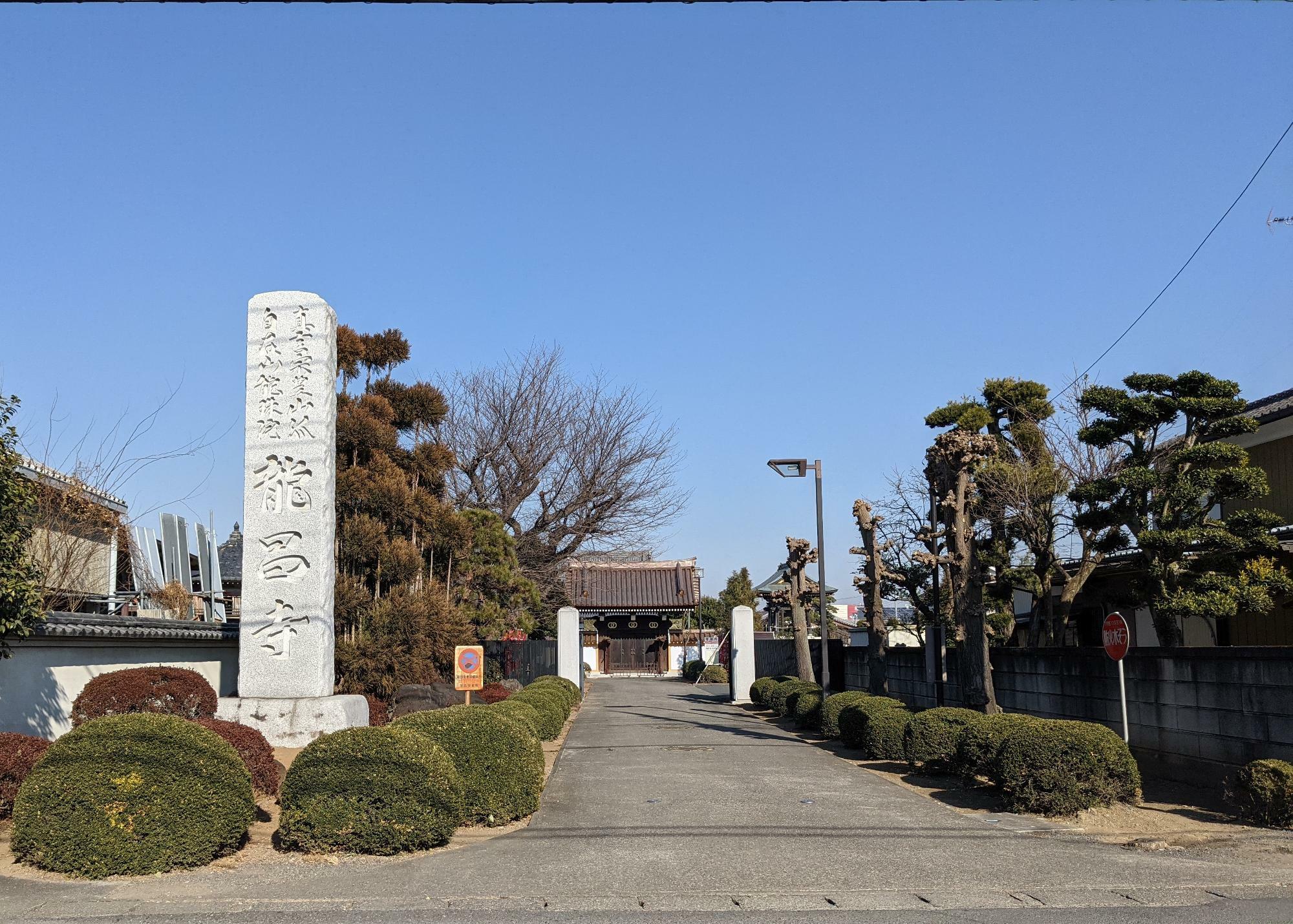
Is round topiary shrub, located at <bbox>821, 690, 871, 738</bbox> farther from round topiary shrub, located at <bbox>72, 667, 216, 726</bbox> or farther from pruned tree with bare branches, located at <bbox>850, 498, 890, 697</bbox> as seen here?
round topiary shrub, located at <bbox>72, 667, 216, 726</bbox>

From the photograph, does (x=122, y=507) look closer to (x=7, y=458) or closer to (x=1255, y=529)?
(x=7, y=458)

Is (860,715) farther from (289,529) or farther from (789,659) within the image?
(789,659)

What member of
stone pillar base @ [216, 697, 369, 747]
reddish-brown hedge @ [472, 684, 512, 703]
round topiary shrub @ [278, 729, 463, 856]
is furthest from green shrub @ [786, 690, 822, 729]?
round topiary shrub @ [278, 729, 463, 856]

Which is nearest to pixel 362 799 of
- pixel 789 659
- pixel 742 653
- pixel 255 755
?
pixel 255 755

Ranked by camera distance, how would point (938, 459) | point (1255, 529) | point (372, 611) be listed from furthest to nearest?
1. point (372, 611)
2. point (938, 459)
3. point (1255, 529)

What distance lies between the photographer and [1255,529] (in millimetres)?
14508

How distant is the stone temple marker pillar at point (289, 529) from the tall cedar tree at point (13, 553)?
4.40 metres

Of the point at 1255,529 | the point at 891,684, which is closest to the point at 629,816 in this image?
the point at 1255,529

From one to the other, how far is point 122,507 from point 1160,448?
71.0 feet

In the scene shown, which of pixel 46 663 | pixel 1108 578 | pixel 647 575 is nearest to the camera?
pixel 46 663

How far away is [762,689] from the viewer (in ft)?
90.2

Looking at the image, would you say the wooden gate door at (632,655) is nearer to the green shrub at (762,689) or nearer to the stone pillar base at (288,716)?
the green shrub at (762,689)

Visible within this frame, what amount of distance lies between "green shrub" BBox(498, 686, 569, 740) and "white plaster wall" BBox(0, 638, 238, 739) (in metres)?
5.82

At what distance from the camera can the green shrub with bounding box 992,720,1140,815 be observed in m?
10.6
